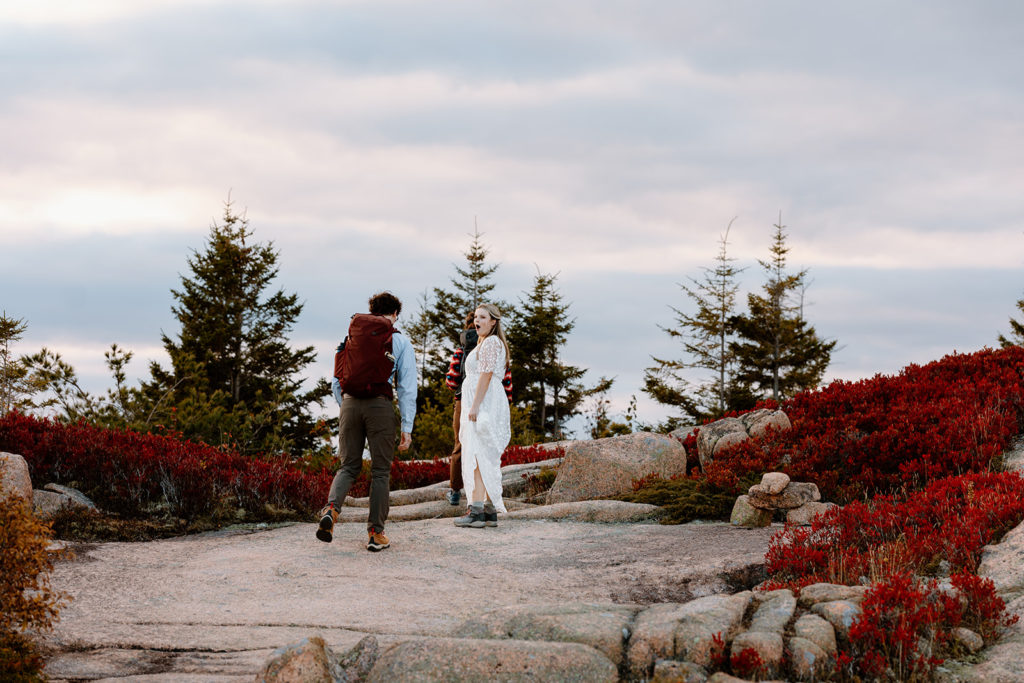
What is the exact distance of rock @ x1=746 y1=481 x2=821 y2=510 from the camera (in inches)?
408

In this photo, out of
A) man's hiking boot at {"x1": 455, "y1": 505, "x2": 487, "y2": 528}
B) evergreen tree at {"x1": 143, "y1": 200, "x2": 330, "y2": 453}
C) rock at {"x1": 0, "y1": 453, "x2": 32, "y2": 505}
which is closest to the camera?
rock at {"x1": 0, "y1": 453, "x2": 32, "y2": 505}

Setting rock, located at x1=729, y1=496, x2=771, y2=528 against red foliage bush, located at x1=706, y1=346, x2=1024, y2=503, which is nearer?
rock, located at x1=729, y1=496, x2=771, y2=528

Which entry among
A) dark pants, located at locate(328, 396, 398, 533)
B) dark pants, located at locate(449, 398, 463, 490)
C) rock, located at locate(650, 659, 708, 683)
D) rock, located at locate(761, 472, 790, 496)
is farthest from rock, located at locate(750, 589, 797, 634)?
dark pants, located at locate(449, 398, 463, 490)

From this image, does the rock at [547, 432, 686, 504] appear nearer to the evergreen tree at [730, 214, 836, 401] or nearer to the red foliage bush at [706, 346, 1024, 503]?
the red foliage bush at [706, 346, 1024, 503]

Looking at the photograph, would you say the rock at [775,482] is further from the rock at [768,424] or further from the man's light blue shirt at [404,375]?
the man's light blue shirt at [404,375]

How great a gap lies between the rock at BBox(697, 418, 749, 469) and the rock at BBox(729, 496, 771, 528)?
227 centimetres

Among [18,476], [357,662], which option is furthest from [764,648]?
[18,476]

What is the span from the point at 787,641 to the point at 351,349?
552 centimetres

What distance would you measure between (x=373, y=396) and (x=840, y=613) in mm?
5371

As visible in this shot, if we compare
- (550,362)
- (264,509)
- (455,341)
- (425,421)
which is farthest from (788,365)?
(264,509)

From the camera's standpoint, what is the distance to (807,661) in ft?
17.2

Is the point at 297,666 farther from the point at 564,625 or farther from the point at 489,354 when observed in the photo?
the point at 489,354

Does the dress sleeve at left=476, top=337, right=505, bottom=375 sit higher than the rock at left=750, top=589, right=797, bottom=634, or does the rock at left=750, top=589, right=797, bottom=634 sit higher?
the dress sleeve at left=476, top=337, right=505, bottom=375

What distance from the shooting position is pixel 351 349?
9305mm
